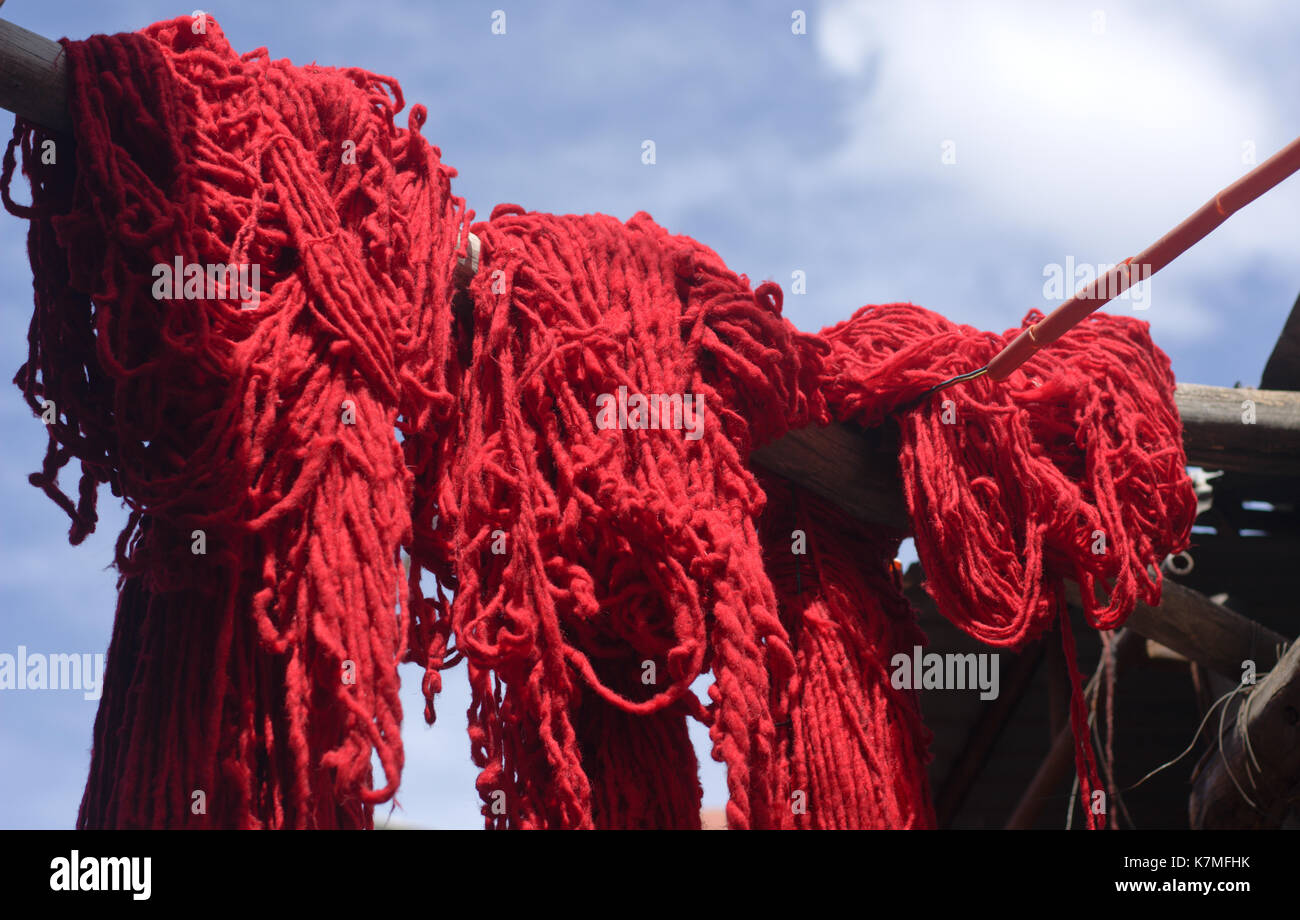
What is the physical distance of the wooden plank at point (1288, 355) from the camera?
2.35 meters

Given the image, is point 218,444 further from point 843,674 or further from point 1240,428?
point 1240,428

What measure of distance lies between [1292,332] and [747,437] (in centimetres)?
159

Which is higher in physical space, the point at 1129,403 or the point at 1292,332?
the point at 1292,332

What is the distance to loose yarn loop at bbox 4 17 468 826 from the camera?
94 centimetres

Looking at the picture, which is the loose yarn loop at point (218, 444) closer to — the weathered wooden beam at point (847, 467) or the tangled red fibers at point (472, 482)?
the tangled red fibers at point (472, 482)

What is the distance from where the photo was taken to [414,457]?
1.16 m

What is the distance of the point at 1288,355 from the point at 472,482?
6.22 feet

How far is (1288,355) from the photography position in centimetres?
236

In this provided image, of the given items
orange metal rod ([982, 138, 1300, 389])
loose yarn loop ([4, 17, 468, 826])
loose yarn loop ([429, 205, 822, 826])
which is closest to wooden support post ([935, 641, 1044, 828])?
orange metal rod ([982, 138, 1300, 389])

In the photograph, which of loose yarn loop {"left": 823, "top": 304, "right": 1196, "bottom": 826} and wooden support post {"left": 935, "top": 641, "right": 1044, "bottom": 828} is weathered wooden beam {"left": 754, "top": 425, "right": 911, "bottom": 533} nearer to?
loose yarn loop {"left": 823, "top": 304, "right": 1196, "bottom": 826}

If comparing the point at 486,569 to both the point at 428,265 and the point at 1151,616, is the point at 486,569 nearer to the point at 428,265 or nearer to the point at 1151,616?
the point at 428,265

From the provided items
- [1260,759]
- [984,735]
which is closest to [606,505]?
[1260,759]

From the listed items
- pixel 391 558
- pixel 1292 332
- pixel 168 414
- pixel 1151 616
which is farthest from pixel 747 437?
pixel 1292 332

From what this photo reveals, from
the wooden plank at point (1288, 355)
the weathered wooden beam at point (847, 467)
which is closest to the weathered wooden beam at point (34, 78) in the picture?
the weathered wooden beam at point (847, 467)
